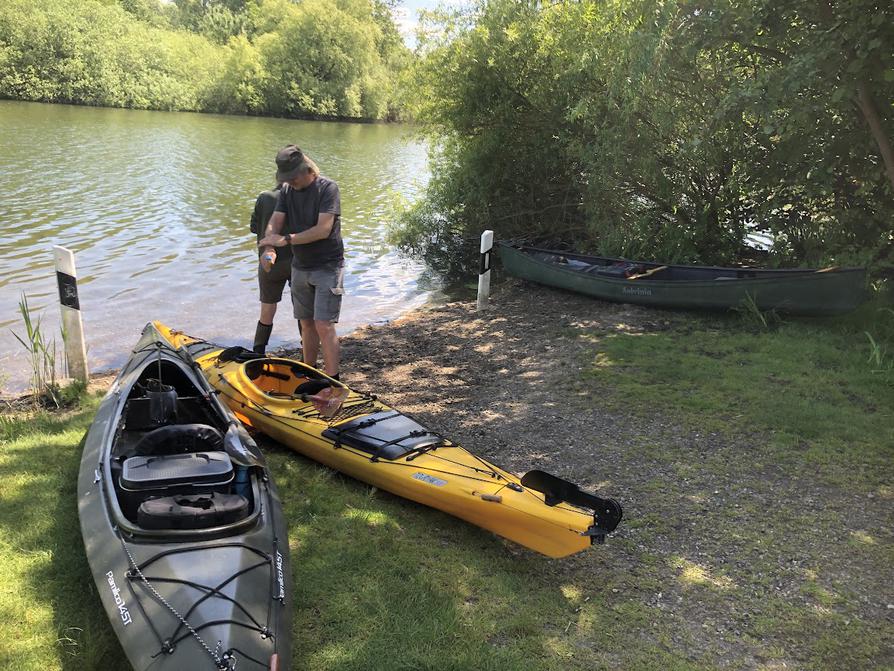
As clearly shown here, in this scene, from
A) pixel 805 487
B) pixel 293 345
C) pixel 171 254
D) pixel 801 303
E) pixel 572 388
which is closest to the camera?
pixel 805 487

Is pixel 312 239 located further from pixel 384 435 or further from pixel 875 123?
pixel 875 123

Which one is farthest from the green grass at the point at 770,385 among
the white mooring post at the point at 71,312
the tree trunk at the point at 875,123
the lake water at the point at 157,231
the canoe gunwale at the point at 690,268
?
the white mooring post at the point at 71,312

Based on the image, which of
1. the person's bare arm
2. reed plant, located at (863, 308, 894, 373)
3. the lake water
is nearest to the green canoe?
reed plant, located at (863, 308, 894, 373)

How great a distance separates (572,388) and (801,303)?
330cm

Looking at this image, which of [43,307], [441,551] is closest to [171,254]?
[43,307]

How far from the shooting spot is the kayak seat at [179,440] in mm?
3936

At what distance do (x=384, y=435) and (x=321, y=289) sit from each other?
1.73 meters

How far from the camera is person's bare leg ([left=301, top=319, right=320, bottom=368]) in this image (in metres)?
6.30

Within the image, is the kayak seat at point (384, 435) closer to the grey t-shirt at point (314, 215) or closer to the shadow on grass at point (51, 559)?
the grey t-shirt at point (314, 215)

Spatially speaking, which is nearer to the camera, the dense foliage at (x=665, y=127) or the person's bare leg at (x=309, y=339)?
the person's bare leg at (x=309, y=339)

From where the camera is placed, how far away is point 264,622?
9.49 feet

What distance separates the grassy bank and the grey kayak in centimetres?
26

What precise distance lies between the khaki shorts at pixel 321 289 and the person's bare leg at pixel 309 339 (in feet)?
1.19

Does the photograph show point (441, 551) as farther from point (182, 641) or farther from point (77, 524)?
point (77, 524)
